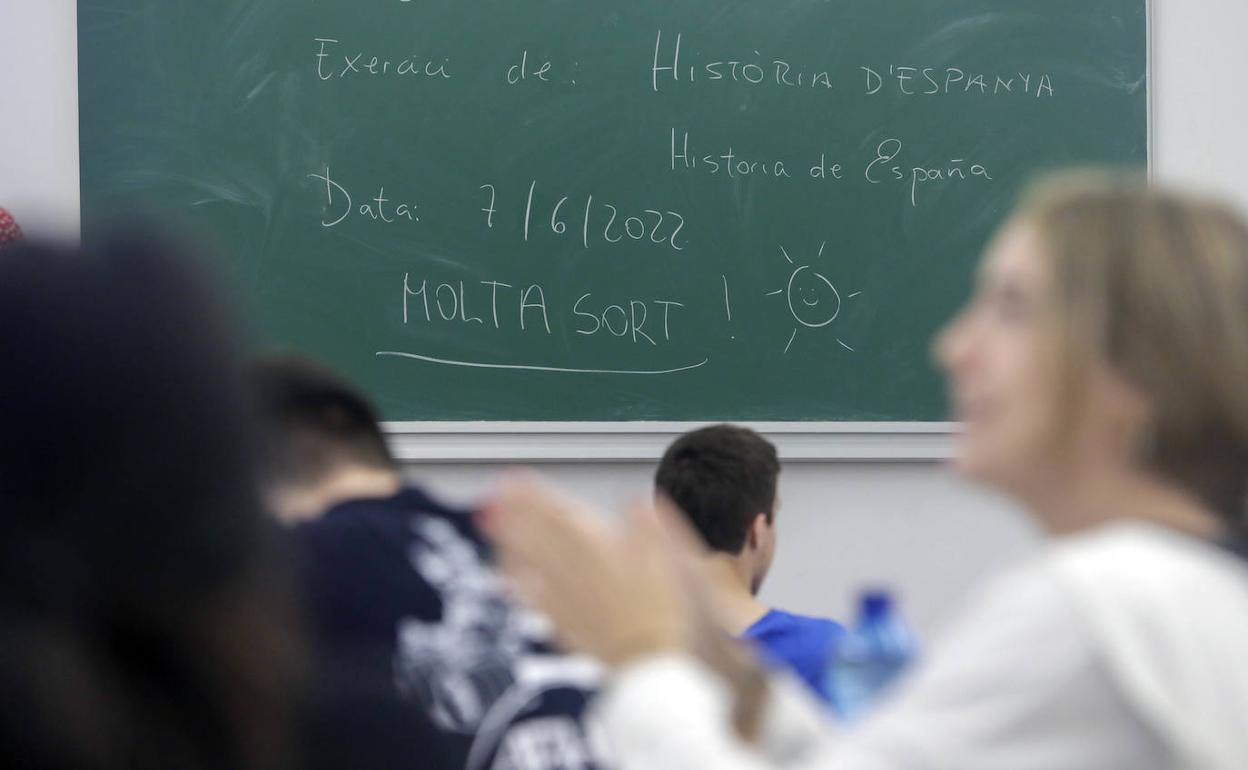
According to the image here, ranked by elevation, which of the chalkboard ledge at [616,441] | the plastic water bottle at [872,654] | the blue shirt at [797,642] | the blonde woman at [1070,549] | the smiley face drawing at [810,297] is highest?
the smiley face drawing at [810,297]

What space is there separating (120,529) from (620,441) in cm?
312

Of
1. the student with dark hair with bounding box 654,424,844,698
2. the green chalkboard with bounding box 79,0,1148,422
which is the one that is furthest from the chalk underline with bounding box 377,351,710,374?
the student with dark hair with bounding box 654,424,844,698

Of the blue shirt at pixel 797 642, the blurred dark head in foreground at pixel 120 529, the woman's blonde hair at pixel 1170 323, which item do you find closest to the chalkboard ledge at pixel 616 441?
the blue shirt at pixel 797 642

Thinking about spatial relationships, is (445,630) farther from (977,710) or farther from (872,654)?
(977,710)

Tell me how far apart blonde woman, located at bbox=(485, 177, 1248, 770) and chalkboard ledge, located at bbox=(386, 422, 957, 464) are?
247cm

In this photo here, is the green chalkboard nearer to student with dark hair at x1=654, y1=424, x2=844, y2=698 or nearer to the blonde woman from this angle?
student with dark hair at x1=654, y1=424, x2=844, y2=698

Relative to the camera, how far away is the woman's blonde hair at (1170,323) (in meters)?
1.00

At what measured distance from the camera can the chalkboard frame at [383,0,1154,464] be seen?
11.9 ft

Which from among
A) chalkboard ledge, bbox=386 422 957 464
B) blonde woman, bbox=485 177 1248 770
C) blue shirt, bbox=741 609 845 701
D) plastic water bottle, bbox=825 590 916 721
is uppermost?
blonde woman, bbox=485 177 1248 770

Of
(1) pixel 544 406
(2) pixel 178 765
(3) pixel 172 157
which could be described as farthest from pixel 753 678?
(3) pixel 172 157

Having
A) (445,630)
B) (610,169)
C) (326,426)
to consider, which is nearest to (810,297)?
(610,169)

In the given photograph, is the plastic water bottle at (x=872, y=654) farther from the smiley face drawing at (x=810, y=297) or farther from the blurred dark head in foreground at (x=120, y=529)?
the smiley face drawing at (x=810, y=297)

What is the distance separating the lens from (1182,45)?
381 centimetres

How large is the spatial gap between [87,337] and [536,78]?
324 cm
